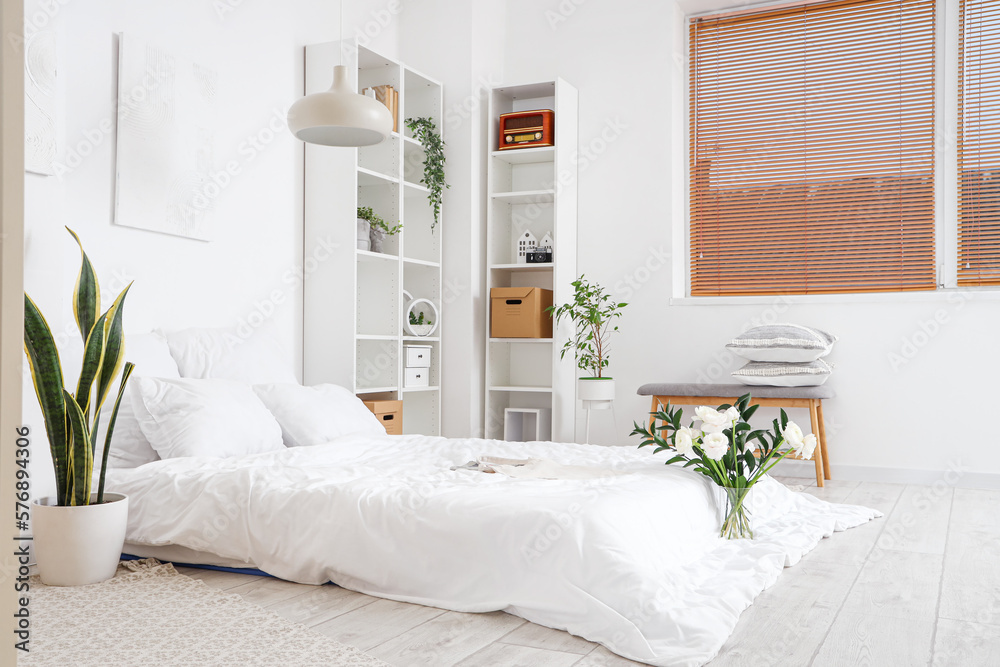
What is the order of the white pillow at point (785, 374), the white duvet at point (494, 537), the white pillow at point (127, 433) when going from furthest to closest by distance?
the white pillow at point (785, 374) → the white pillow at point (127, 433) → the white duvet at point (494, 537)

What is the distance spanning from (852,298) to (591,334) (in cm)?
146

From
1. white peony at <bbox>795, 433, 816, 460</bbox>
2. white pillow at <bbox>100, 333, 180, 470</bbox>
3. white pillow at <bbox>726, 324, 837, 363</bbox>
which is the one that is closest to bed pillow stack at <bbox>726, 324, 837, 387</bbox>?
white pillow at <bbox>726, 324, 837, 363</bbox>

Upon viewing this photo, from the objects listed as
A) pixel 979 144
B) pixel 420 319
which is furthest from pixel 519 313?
pixel 979 144

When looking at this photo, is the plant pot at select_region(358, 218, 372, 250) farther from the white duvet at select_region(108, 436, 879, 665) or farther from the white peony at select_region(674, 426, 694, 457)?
the white peony at select_region(674, 426, 694, 457)

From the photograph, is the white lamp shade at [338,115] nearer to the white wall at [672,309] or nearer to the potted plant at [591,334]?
the potted plant at [591,334]

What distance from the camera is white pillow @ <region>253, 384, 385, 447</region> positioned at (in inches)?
123

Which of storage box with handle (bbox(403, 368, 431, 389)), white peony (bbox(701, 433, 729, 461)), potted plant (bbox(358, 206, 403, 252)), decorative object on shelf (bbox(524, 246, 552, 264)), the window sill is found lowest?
white peony (bbox(701, 433, 729, 461))

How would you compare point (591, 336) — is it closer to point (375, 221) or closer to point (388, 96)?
point (375, 221)

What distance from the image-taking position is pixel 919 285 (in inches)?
175

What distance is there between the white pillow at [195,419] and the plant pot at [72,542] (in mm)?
421

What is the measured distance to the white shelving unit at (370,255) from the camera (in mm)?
4055

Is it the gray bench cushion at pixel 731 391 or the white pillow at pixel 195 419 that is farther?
the gray bench cushion at pixel 731 391

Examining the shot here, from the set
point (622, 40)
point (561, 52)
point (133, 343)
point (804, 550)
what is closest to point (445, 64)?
point (561, 52)

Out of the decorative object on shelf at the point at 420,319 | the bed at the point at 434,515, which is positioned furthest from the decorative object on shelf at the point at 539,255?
the bed at the point at 434,515
